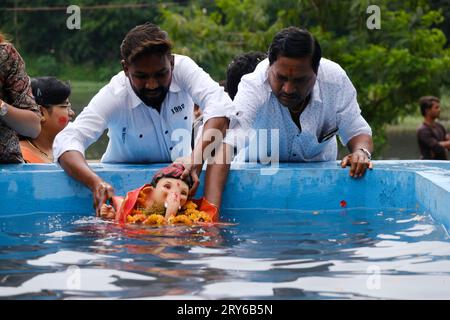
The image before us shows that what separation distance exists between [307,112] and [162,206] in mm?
1226

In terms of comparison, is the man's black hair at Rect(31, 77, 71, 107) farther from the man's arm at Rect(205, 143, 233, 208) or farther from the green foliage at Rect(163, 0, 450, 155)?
the green foliage at Rect(163, 0, 450, 155)

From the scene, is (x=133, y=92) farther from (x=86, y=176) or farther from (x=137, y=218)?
(x=137, y=218)

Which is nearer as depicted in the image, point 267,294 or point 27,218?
point 267,294

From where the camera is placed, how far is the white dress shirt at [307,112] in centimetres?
602

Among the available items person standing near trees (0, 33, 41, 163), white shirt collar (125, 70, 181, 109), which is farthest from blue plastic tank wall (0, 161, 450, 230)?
white shirt collar (125, 70, 181, 109)

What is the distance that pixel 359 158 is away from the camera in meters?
6.08

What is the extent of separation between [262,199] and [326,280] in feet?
7.29

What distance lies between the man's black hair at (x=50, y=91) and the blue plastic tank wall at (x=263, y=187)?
127 centimetres

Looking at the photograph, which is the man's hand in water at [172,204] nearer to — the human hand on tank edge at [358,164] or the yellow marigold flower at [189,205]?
the yellow marigold flower at [189,205]

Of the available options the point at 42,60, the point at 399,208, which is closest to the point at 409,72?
the point at 399,208

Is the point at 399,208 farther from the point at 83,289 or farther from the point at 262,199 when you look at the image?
the point at 83,289

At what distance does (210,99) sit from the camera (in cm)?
595

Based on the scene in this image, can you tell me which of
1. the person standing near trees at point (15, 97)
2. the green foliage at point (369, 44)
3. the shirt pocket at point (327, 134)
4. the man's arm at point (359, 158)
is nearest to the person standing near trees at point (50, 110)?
the person standing near trees at point (15, 97)
